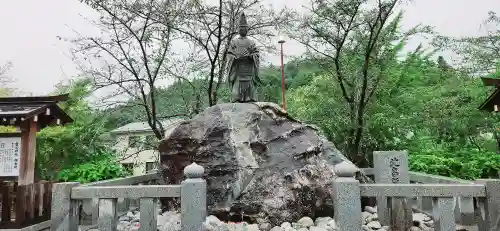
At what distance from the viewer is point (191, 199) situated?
574 cm

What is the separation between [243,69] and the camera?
9.70 meters

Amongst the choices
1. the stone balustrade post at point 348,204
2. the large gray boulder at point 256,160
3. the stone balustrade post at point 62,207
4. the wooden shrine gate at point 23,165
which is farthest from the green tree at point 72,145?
the stone balustrade post at point 348,204

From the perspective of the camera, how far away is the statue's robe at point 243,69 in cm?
952

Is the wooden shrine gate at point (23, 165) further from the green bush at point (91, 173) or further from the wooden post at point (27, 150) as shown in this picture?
the green bush at point (91, 173)

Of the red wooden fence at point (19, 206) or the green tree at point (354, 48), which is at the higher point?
the green tree at point (354, 48)

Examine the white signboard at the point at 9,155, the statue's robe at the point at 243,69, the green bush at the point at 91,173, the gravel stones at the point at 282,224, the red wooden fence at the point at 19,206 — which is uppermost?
the statue's robe at the point at 243,69

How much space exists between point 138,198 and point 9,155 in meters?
4.57

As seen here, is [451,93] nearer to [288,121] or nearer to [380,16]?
[380,16]

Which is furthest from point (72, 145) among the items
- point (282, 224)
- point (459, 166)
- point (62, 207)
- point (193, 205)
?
point (459, 166)

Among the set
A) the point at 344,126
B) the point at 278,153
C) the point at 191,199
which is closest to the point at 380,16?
the point at 344,126

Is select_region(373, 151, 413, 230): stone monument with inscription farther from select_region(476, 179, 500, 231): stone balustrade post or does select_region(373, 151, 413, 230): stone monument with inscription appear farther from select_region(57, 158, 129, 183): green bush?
select_region(57, 158, 129, 183): green bush

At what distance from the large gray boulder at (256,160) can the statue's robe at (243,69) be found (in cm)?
90

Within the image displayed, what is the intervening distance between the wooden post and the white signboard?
0.35 feet

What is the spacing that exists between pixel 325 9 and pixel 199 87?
528 cm
